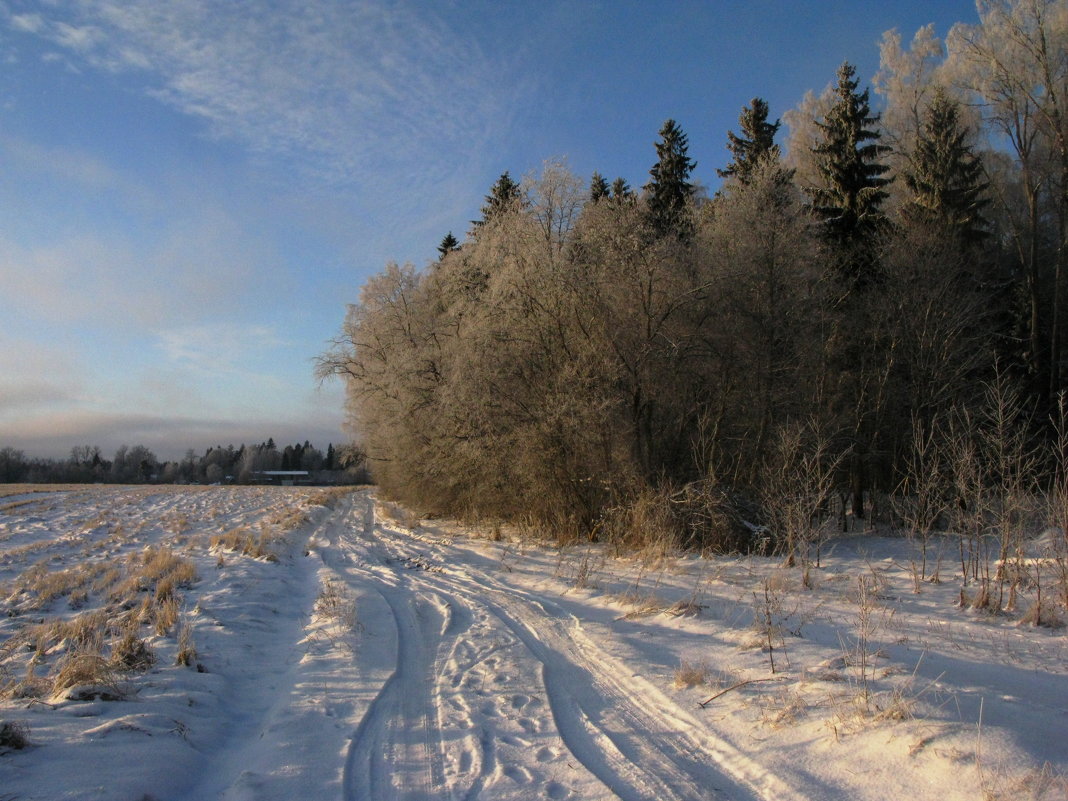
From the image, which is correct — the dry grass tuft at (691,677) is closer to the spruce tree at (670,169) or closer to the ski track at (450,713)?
the ski track at (450,713)

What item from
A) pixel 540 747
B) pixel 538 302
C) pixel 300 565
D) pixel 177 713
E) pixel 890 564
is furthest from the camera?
pixel 538 302

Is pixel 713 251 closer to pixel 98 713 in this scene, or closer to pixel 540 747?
pixel 540 747

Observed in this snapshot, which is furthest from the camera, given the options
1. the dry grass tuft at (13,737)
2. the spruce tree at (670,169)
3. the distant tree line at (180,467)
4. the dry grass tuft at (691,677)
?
the distant tree line at (180,467)

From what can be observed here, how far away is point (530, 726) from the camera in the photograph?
15.0ft

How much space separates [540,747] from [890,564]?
877cm

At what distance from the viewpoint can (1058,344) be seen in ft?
74.8

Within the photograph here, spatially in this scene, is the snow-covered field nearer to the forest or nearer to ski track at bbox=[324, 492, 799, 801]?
ski track at bbox=[324, 492, 799, 801]

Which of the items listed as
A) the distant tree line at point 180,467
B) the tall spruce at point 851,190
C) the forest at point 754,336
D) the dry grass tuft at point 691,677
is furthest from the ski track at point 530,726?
the distant tree line at point 180,467

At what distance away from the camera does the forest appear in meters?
15.2

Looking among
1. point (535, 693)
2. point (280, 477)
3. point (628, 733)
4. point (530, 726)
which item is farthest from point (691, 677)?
point (280, 477)

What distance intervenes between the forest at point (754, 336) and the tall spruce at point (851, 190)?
0.09 m

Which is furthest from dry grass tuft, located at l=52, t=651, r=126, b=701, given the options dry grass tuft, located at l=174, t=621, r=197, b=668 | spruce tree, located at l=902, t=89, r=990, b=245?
spruce tree, located at l=902, t=89, r=990, b=245

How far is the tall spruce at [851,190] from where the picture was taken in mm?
20641

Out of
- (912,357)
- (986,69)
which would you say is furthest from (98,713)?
(986,69)
